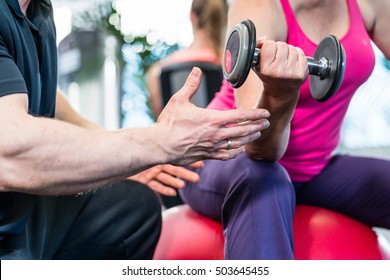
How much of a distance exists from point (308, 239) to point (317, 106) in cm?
28

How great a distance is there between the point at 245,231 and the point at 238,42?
0.34 meters

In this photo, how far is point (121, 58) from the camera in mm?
3648

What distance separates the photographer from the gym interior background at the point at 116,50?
3.55m

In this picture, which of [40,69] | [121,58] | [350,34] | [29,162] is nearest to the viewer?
[29,162]

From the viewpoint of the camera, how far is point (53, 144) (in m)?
0.78

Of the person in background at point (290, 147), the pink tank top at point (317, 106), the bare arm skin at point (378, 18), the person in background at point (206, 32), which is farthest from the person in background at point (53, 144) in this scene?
the person in background at point (206, 32)

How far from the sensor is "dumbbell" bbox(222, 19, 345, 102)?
824 mm

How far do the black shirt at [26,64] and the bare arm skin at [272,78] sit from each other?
0.37 metres

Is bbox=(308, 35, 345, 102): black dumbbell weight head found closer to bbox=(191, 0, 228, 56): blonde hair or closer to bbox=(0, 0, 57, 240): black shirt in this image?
bbox=(0, 0, 57, 240): black shirt

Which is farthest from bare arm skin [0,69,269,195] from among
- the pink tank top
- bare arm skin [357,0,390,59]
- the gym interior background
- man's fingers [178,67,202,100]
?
the gym interior background

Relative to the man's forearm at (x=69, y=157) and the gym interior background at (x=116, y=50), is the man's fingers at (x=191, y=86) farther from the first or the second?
the gym interior background at (x=116, y=50)

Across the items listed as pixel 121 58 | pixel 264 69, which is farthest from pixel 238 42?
pixel 121 58

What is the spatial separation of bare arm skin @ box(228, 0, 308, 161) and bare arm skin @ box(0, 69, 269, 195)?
0.06 m
